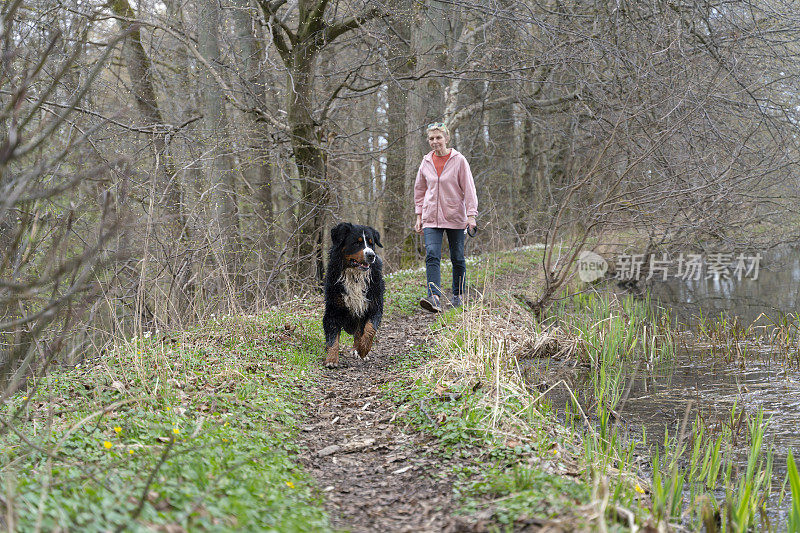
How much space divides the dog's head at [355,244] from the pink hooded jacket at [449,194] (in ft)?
6.50

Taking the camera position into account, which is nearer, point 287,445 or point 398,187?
point 287,445

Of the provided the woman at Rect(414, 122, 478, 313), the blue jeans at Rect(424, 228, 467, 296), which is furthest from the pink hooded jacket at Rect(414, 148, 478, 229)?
the blue jeans at Rect(424, 228, 467, 296)

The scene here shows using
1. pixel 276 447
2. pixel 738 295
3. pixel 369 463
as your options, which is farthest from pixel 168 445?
pixel 738 295

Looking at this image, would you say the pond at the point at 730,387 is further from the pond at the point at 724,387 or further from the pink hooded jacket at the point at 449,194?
the pink hooded jacket at the point at 449,194

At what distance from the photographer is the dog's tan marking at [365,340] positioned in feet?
22.6

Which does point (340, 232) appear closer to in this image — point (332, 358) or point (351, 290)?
point (351, 290)

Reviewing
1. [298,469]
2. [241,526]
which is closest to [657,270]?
[298,469]

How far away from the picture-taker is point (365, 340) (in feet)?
22.8

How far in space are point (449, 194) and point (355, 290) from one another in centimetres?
254

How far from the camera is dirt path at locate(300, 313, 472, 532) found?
3.19 metres

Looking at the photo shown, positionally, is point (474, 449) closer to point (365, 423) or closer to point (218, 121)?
point (365, 423)

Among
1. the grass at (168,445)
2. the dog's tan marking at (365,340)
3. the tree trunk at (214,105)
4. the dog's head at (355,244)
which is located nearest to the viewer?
the grass at (168,445)

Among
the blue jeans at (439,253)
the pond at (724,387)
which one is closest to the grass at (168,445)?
the pond at (724,387)

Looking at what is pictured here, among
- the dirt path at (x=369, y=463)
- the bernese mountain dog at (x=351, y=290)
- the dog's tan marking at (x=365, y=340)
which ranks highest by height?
the bernese mountain dog at (x=351, y=290)
